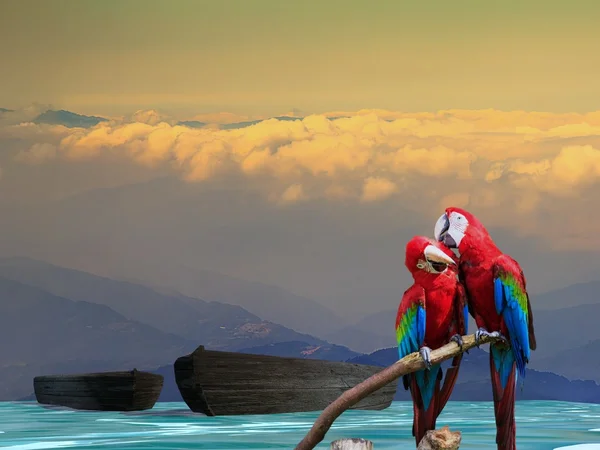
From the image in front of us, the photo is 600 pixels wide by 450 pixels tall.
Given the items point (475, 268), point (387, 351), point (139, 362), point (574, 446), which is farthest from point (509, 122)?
point (475, 268)

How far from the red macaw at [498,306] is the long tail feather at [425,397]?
0.18 m

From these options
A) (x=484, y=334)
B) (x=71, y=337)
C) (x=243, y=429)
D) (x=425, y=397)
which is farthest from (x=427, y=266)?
(x=71, y=337)

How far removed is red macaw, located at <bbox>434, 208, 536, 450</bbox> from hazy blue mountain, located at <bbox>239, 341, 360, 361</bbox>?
8499mm

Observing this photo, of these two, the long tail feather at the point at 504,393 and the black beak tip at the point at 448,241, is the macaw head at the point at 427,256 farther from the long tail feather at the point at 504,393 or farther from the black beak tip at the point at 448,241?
the long tail feather at the point at 504,393

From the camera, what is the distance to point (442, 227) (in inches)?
118

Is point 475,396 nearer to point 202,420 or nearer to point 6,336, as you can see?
point 202,420

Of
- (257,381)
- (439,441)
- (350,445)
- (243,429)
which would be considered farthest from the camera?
(257,381)

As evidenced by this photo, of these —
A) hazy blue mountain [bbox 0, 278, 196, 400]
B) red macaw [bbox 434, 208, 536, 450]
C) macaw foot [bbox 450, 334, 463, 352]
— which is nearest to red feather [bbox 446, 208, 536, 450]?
red macaw [bbox 434, 208, 536, 450]

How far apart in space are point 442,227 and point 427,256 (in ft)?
0.51

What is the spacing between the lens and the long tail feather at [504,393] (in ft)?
9.37

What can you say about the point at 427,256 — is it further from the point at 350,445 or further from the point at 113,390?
the point at 113,390

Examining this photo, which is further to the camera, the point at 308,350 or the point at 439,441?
the point at 308,350

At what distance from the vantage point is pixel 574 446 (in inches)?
203

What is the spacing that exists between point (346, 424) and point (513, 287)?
12.6 feet
